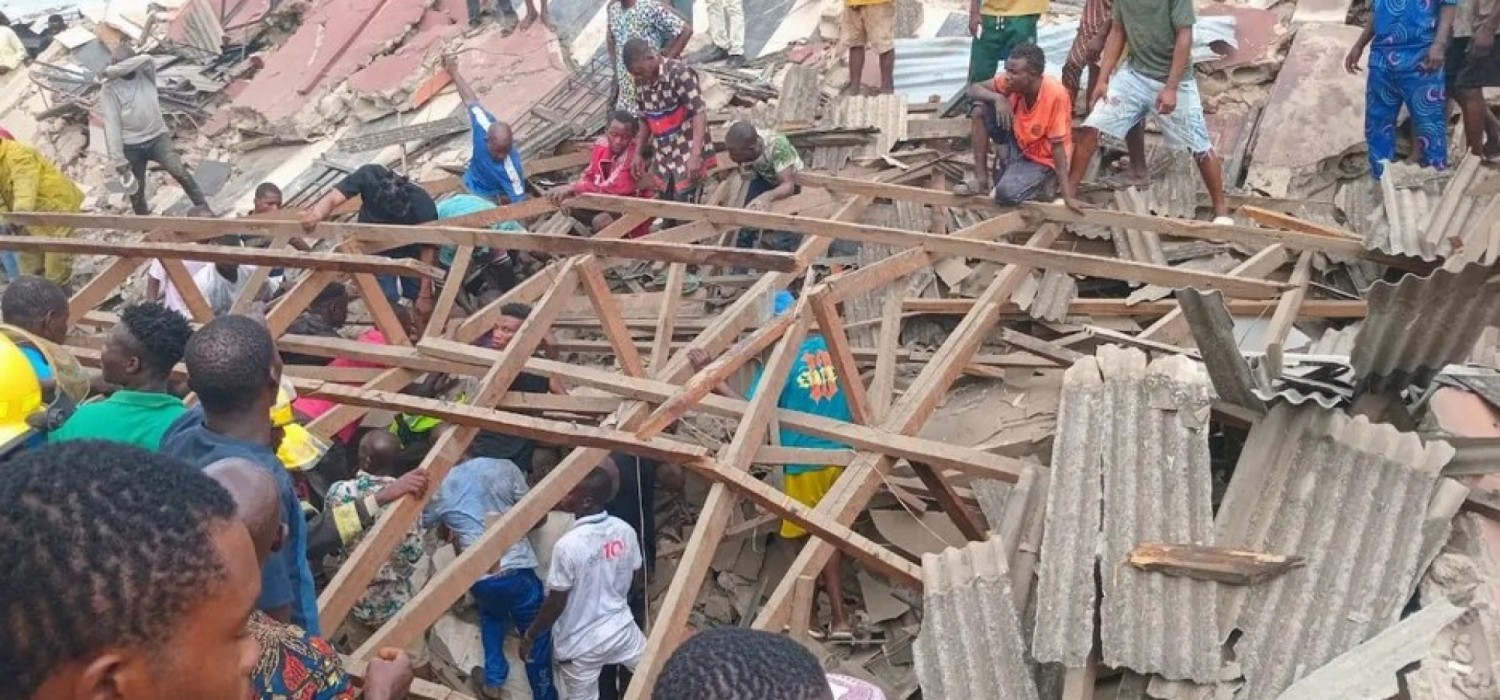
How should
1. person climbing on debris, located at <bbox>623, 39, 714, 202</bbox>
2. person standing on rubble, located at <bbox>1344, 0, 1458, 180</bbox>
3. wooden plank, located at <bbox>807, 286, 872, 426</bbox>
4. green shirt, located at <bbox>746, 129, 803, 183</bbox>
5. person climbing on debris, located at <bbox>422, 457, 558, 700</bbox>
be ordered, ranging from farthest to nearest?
person climbing on debris, located at <bbox>623, 39, 714, 202</bbox>, green shirt, located at <bbox>746, 129, 803, 183</bbox>, person standing on rubble, located at <bbox>1344, 0, 1458, 180</bbox>, person climbing on debris, located at <bbox>422, 457, 558, 700</bbox>, wooden plank, located at <bbox>807, 286, 872, 426</bbox>

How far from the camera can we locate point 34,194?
25.4 ft

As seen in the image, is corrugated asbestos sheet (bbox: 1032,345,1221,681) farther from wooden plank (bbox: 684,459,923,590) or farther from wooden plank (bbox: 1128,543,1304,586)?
wooden plank (bbox: 684,459,923,590)

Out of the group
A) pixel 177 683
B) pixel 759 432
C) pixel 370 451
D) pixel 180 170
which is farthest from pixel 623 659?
pixel 180 170

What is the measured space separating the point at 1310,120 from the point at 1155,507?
4.83 metres

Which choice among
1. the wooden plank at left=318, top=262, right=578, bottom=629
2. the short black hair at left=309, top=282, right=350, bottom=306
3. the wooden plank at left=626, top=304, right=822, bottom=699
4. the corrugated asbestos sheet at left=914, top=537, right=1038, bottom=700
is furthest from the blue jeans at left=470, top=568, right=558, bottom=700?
the short black hair at left=309, top=282, right=350, bottom=306

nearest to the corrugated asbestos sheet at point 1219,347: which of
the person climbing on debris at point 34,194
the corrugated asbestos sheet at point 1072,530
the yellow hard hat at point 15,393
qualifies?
the corrugated asbestos sheet at point 1072,530

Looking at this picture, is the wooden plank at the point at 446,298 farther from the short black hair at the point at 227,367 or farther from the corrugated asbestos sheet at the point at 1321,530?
the corrugated asbestos sheet at the point at 1321,530

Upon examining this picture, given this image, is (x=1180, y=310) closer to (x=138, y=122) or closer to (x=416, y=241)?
(x=416, y=241)

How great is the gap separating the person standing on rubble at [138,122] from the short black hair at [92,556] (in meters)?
8.52

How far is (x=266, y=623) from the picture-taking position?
245cm

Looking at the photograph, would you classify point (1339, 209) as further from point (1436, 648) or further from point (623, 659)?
point (623, 659)

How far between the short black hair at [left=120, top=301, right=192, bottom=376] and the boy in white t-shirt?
1.41m

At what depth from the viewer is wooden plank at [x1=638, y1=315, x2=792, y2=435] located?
13.5ft

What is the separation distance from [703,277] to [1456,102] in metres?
4.50
